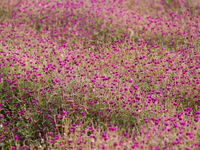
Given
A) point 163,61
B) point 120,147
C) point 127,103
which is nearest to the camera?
point 120,147

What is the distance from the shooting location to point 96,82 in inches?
147

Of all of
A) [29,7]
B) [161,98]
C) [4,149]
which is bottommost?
[4,149]

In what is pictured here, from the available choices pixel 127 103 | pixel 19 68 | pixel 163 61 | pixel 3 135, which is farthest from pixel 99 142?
pixel 163 61

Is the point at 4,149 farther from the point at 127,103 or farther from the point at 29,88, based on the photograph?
the point at 127,103

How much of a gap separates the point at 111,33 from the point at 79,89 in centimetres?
390

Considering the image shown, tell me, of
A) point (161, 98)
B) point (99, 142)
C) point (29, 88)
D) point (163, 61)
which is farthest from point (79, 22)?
point (99, 142)

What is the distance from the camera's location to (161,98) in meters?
3.72

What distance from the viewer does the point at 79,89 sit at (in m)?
3.53

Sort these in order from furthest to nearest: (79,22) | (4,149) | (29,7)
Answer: (29,7) → (79,22) → (4,149)

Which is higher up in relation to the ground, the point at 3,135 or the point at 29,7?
the point at 29,7

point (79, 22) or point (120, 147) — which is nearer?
point (120, 147)

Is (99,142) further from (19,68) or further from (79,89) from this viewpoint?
(19,68)

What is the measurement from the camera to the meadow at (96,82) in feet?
9.02

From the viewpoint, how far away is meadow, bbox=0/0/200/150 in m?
2.75
